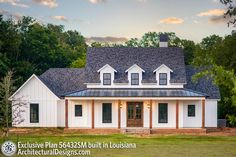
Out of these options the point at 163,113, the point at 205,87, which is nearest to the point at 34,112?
the point at 163,113

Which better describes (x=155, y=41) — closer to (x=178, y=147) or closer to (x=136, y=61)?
Result: (x=136, y=61)

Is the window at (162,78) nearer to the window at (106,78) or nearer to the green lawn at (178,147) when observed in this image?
the window at (106,78)

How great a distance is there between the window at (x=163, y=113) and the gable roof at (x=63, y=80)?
25.0 ft

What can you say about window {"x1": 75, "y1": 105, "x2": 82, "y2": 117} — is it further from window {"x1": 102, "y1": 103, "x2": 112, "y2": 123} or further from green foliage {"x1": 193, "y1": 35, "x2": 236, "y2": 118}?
green foliage {"x1": 193, "y1": 35, "x2": 236, "y2": 118}

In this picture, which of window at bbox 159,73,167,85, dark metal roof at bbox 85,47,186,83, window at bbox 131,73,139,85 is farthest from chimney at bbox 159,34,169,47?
window at bbox 131,73,139,85

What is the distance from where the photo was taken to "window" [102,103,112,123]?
42.8 metres

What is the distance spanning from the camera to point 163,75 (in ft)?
143

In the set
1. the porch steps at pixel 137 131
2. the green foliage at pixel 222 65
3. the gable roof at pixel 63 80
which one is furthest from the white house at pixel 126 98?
the green foliage at pixel 222 65

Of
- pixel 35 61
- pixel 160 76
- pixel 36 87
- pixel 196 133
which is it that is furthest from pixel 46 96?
pixel 35 61

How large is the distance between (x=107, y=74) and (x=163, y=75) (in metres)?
5.07

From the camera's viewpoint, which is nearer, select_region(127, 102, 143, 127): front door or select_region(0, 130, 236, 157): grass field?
select_region(0, 130, 236, 157): grass field

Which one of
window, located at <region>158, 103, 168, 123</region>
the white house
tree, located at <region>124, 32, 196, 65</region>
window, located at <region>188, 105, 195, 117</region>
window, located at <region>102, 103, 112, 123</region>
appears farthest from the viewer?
tree, located at <region>124, 32, 196, 65</region>

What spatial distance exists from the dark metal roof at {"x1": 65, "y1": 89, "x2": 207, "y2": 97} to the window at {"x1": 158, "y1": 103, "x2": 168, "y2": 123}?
129cm

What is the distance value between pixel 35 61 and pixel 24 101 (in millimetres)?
21819
